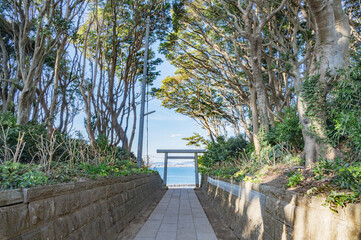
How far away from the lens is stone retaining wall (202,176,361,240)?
1828 mm

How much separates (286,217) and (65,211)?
2327 millimetres

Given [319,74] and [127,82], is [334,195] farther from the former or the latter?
[127,82]

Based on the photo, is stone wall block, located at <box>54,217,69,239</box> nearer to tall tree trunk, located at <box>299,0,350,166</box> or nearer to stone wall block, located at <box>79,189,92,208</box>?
stone wall block, located at <box>79,189,92,208</box>

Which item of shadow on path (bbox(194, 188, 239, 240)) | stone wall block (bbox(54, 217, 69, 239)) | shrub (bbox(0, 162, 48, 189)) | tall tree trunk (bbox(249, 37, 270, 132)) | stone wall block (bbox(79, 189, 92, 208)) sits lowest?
shadow on path (bbox(194, 188, 239, 240))

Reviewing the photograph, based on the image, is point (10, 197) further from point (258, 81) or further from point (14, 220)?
point (258, 81)

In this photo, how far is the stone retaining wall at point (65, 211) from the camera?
1914mm

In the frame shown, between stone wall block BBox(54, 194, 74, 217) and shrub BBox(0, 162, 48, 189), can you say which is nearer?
shrub BBox(0, 162, 48, 189)

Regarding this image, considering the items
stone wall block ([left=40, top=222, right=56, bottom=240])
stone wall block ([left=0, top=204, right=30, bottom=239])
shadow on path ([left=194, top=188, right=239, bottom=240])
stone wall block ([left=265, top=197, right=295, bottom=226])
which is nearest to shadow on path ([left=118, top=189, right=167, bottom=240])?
shadow on path ([left=194, top=188, right=239, bottom=240])

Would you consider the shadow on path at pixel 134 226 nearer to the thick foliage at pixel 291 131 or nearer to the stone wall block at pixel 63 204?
the stone wall block at pixel 63 204

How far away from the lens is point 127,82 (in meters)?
13.2

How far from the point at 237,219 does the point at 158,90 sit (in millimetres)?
12876

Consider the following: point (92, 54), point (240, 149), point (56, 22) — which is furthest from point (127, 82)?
point (240, 149)

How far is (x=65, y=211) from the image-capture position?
2.68 metres

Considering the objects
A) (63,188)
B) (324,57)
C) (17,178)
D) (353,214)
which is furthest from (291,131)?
(17,178)
